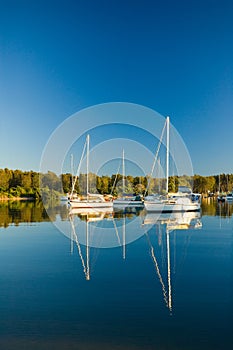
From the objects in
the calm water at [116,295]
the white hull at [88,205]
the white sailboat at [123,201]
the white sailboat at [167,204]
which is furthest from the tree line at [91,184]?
the calm water at [116,295]

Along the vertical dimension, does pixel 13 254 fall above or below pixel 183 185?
below

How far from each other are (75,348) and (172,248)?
10050 millimetres

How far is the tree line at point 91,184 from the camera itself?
4754 cm

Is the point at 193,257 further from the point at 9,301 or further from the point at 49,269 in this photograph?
the point at 9,301

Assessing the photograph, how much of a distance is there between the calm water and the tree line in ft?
77.2

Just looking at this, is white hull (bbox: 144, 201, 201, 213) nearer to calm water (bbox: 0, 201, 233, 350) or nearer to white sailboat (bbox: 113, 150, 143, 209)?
white sailboat (bbox: 113, 150, 143, 209)

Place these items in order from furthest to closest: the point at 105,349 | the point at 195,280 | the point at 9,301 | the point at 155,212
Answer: the point at 155,212 → the point at 195,280 → the point at 9,301 → the point at 105,349

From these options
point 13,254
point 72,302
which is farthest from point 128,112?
point 72,302

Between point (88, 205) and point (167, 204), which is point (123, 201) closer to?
point (88, 205)

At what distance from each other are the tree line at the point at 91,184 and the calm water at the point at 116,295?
23.5 metres

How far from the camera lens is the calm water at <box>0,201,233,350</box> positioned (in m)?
6.93

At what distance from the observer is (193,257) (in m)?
14.3

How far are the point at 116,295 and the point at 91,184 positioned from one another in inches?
1489

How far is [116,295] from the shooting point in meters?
9.44
